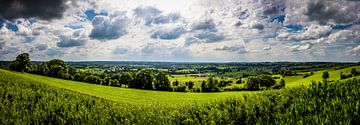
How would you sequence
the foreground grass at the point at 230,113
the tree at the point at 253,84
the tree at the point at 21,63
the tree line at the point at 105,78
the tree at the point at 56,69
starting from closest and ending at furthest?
the foreground grass at the point at 230,113, the tree at the point at 21,63, the tree line at the point at 105,78, the tree at the point at 56,69, the tree at the point at 253,84

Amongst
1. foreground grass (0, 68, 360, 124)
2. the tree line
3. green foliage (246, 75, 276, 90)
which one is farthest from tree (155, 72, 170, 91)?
foreground grass (0, 68, 360, 124)

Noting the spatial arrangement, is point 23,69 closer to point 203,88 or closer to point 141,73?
point 141,73

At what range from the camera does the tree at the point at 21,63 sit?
95.9 meters

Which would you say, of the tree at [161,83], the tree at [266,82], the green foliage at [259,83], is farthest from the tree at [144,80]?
the tree at [266,82]

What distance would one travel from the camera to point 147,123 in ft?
35.7

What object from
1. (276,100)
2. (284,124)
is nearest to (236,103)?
(276,100)

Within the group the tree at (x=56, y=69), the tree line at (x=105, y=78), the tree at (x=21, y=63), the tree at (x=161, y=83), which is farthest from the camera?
the tree at (x=56, y=69)

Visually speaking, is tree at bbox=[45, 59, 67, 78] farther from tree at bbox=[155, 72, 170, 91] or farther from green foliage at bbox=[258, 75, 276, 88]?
green foliage at bbox=[258, 75, 276, 88]

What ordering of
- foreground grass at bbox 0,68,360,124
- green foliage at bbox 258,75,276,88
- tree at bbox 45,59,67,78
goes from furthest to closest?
green foliage at bbox 258,75,276,88, tree at bbox 45,59,67,78, foreground grass at bbox 0,68,360,124

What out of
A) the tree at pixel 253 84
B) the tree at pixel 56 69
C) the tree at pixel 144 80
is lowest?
the tree at pixel 253 84

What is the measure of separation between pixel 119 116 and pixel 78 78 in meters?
94.9

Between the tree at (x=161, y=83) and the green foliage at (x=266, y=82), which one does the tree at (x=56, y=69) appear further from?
the green foliage at (x=266, y=82)

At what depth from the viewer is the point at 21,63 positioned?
9794cm

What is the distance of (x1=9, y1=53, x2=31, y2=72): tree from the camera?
95894 millimetres
